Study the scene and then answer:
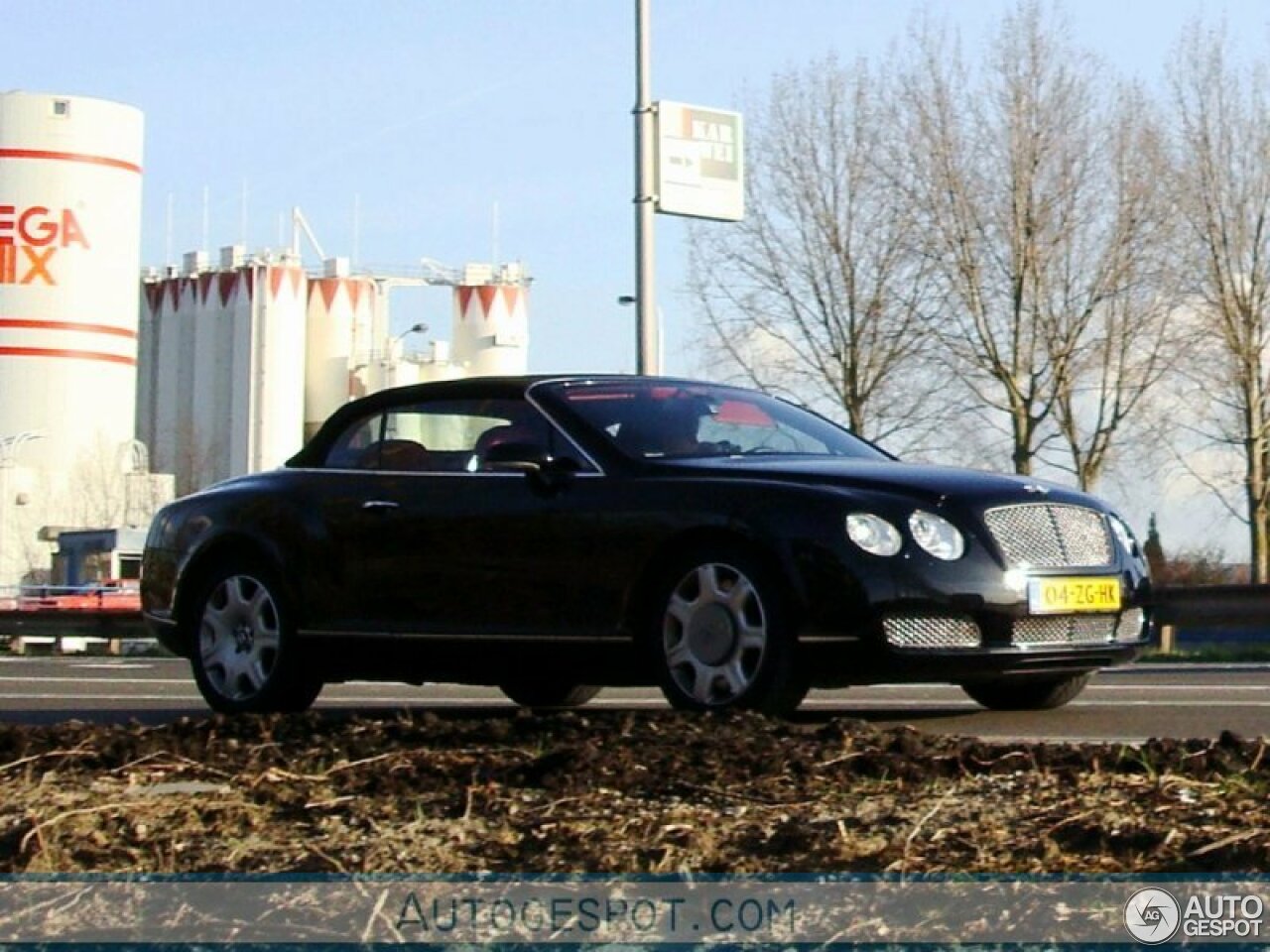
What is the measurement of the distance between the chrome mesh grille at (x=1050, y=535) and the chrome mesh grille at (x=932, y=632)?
0.30m

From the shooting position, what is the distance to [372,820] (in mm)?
5484

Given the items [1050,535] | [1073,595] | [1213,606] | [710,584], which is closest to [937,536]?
[1050,535]

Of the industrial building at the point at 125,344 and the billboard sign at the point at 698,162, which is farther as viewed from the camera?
the industrial building at the point at 125,344

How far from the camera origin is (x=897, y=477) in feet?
29.1

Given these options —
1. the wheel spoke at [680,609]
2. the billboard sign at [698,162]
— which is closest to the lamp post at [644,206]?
the billboard sign at [698,162]

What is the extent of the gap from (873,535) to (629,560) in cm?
94

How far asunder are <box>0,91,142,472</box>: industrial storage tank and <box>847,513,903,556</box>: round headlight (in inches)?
2980

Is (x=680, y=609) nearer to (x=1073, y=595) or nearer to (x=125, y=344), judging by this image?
(x=1073, y=595)

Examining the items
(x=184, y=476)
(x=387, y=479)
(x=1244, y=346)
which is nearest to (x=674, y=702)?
(x=387, y=479)

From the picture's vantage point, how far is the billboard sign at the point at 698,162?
25766 millimetres

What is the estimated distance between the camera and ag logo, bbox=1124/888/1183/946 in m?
4.20

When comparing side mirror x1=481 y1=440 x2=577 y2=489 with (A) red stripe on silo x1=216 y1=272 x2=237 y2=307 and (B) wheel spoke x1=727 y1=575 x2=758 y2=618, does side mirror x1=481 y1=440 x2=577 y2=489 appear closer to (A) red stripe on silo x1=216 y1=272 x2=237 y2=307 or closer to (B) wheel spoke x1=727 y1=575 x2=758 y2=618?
(B) wheel spoke x1=727 y1=575 x2=758 y2=618

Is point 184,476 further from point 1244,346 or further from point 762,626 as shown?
point 762,626

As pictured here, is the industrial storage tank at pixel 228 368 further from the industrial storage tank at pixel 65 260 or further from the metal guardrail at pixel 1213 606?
the metal guardrail at pixel 1213 606
